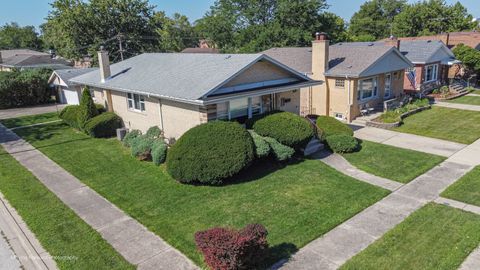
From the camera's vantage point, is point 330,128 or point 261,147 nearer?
point 261,147

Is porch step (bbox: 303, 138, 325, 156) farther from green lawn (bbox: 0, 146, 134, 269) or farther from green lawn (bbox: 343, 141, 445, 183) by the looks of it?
green lawn (bbox: 0, 146, 134, 269)

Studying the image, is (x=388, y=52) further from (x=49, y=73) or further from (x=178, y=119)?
(x=49, y=73)

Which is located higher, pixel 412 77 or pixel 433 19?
pixel 433 19

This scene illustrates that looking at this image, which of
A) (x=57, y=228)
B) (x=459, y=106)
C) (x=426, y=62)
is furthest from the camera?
(x=426, y=62)

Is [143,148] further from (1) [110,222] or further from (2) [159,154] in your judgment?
(1) [110,222]

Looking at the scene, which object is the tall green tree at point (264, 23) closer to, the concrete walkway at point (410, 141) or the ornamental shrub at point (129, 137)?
the concrete walkway at point (410, 141)

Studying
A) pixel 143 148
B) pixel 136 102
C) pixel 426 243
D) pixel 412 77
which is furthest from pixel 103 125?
pixel 412 77

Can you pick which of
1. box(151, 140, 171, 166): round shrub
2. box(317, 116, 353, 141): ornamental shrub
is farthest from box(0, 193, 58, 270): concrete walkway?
box(317, 116, 353, 141): ornamental shrub
